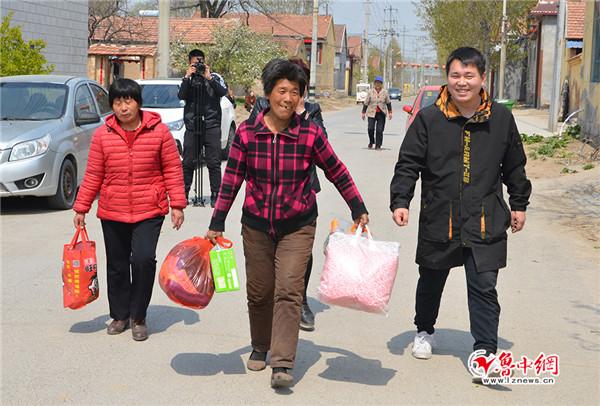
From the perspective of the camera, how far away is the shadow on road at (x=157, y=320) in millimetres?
6289

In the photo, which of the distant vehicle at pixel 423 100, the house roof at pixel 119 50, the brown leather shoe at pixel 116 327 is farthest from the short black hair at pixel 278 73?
the house roof at pixel 119 50

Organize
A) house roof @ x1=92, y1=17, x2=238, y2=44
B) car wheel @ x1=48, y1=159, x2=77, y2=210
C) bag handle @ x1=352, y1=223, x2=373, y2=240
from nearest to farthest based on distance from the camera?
bag handle @ x1=352, y1=223, x2=373, y2=240 → car wheel @ x1=48, y1=159, x2=77, y2=210 → house roof @ x1=92, y1=17, x2=238, y2=44

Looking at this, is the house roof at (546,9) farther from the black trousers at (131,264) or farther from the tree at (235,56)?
the black trousers at (131,264)

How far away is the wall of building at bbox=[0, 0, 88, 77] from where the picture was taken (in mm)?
23189

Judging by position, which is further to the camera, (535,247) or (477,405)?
(535,247)

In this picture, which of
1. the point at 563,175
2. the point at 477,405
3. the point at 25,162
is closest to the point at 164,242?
the point at 25,162

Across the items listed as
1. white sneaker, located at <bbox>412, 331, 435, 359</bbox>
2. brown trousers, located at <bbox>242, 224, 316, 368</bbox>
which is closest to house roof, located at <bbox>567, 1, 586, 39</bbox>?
white sneaker, located at <bbox>412, 331, 435, 359</bbox>

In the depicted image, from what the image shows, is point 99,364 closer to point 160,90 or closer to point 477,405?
point 477,405

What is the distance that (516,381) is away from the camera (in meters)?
5.31

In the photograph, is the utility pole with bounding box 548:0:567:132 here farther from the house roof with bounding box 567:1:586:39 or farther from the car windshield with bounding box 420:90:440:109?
the house roof with bounding box 567:1:586:39

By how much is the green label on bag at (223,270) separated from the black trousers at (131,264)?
897 millimetres

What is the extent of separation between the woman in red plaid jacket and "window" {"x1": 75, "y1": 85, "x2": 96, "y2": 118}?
719 centimetres

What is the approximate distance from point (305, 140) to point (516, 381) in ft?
6.30

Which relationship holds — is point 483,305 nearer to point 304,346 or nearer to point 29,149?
point 304,346
